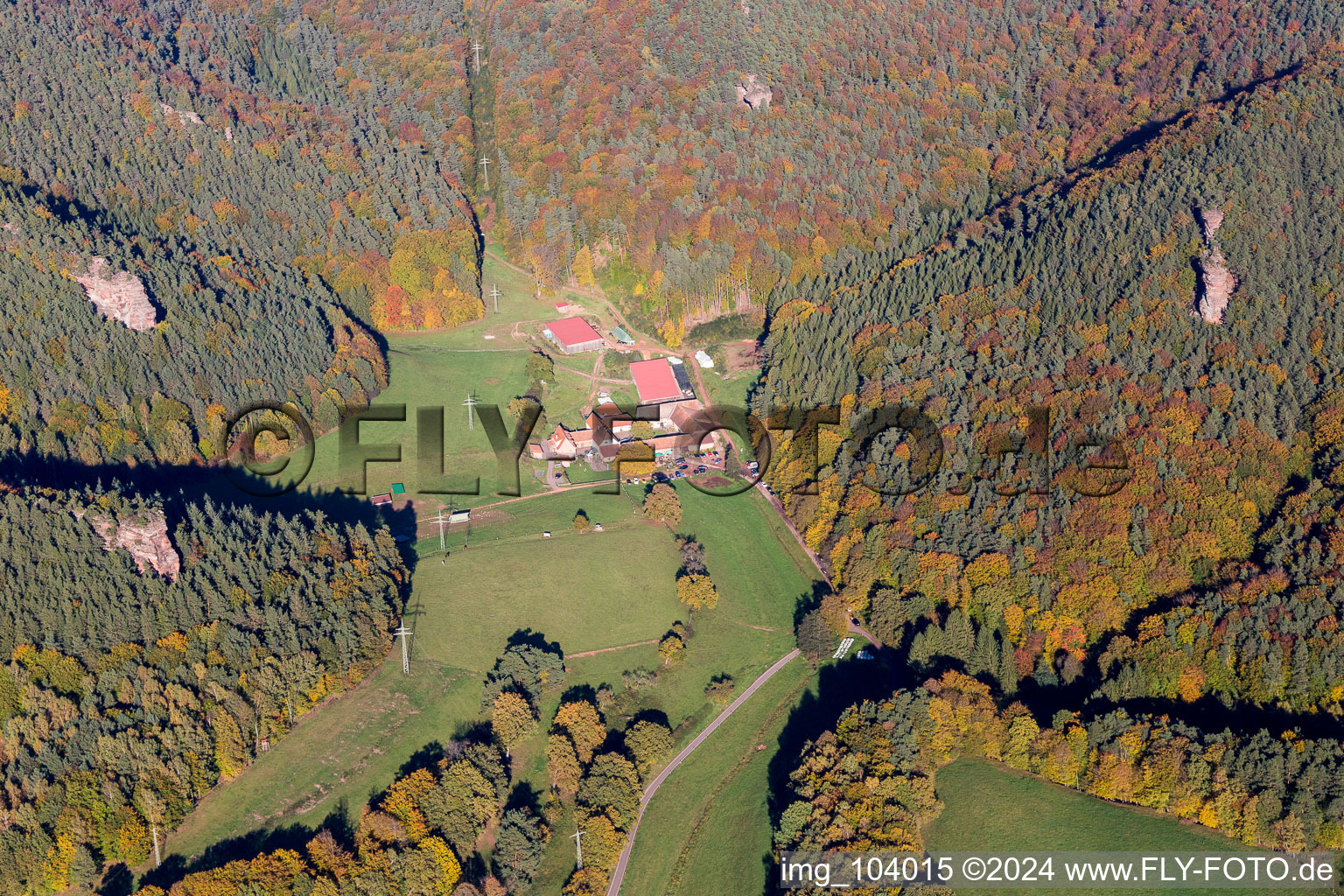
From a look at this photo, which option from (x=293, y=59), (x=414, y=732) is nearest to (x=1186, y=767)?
(x=414, y=732)

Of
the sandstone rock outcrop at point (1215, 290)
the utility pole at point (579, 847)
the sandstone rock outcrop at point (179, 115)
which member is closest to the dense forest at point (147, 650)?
the utility pole at point (579, 847)

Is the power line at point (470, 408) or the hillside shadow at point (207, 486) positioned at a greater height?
the power line at point (470, 408)

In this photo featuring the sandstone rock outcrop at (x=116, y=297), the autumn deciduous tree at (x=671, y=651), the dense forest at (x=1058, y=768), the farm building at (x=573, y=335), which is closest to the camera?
the dense forest at (x=1058, y=768)

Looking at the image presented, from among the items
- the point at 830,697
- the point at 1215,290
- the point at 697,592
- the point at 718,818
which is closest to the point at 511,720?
the point at 718,818

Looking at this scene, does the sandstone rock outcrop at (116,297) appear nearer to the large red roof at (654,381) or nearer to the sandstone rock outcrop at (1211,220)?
the large red roof at (654,381)

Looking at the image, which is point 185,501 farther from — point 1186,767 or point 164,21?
point 164,21

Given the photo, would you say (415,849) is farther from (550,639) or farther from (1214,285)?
(1214,285)

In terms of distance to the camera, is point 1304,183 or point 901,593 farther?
point 1304,183
